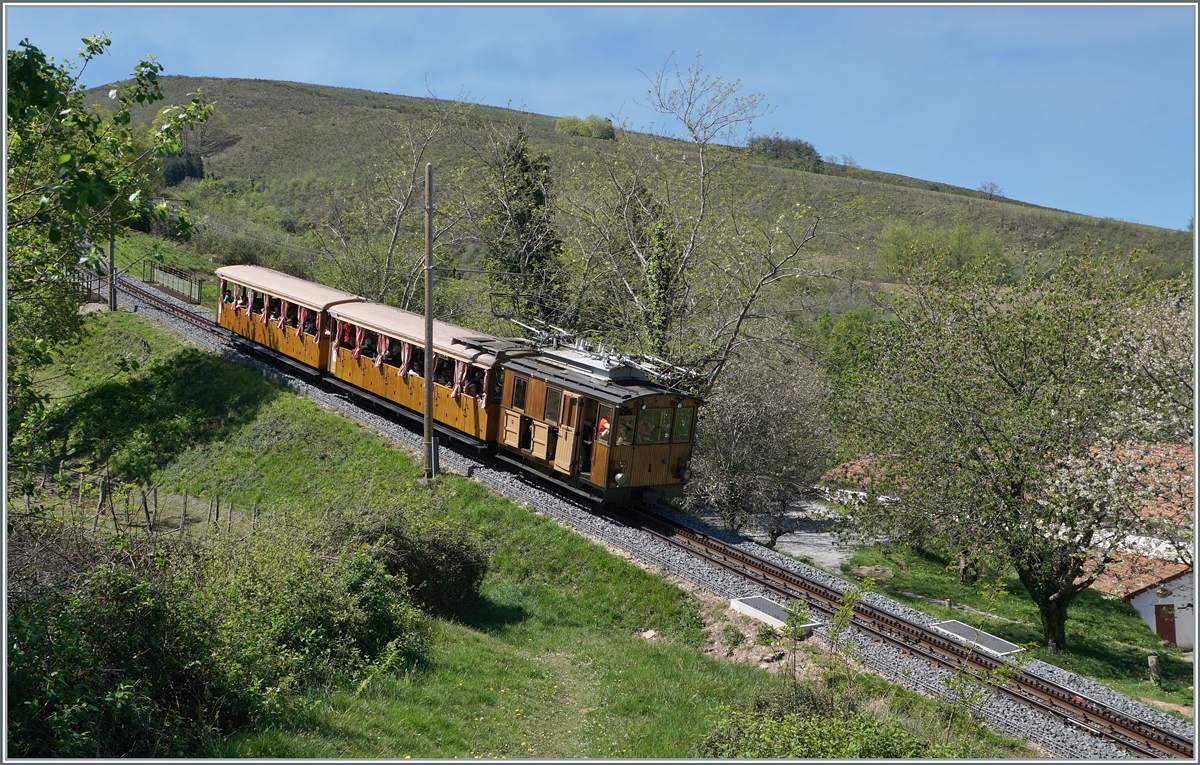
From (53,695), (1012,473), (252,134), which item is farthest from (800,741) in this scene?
(252,134)

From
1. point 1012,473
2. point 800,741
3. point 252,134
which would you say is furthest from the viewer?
point 252,134

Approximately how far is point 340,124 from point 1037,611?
89.0 m

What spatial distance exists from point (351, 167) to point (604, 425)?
6967cm

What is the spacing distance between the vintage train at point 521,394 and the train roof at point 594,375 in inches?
0.8

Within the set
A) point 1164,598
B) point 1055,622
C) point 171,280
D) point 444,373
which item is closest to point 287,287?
point 444,373

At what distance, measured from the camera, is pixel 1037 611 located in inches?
855

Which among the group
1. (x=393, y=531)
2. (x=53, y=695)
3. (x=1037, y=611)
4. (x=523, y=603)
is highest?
(x=53, y=695)

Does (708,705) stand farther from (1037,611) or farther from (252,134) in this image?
(252,134)

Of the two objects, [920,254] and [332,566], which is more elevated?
[920,254]

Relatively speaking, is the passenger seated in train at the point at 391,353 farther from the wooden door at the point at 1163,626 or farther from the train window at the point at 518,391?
the wooden door at the point at 1163,626

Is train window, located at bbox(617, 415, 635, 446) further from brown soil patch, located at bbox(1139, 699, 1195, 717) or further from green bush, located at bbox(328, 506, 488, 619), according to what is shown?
brown soil patch, located at bbox(1139, 699, 1195, 717)

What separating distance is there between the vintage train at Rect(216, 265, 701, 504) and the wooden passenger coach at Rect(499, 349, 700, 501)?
0.08ft

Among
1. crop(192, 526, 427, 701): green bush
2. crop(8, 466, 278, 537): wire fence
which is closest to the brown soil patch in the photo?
crop(192, 526, 427, 701): green bush

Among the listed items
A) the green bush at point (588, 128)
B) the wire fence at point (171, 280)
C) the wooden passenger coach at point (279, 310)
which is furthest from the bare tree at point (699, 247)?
the green bush at point (588, 128)
